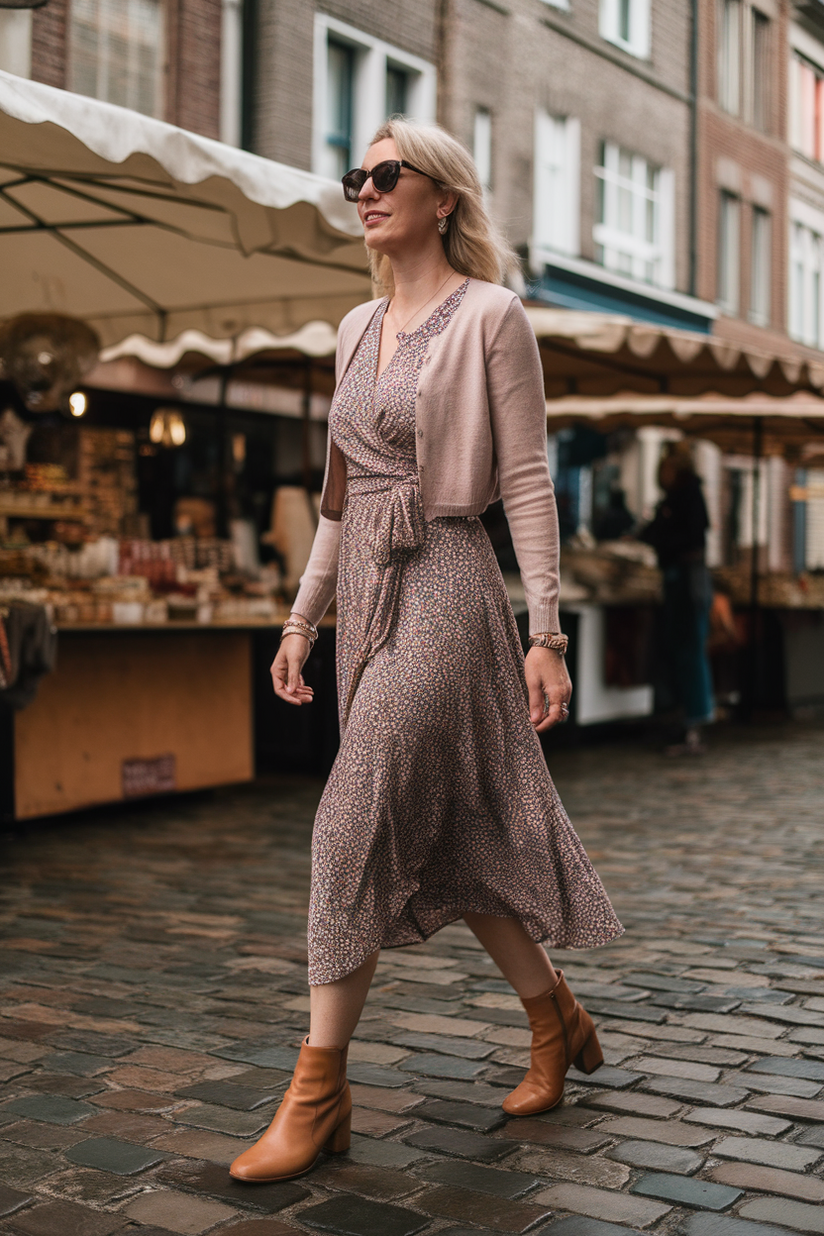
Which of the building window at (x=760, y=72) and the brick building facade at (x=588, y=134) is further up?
the building window at (x=760, y=72)

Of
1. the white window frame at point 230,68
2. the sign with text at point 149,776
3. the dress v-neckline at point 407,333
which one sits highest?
the white window frame at point 230,68

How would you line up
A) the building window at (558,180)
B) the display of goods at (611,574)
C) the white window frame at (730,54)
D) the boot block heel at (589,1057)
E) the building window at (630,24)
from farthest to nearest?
the white window frame at (730,54), the building window at (630,24), the building window at (558,180), the display of goods at (611,574), the boot block heel at (589,1057)

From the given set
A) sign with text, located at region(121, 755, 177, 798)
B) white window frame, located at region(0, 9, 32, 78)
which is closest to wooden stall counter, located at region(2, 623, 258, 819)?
sign with text, located at region(121, 755, 177, 798)

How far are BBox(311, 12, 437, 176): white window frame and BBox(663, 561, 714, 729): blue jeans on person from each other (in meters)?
7.51

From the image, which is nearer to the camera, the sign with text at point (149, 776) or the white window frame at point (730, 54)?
the sign with text at point (149, 776)

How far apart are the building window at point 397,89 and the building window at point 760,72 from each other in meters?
10.4

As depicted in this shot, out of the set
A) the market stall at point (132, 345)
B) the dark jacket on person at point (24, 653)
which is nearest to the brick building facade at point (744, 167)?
the market stall at point (132, 345)

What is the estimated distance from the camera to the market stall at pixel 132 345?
5996 millimetres

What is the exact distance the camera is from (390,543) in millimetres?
2883

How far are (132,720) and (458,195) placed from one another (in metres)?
5.16

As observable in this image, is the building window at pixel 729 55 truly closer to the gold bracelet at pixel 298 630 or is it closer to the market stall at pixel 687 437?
the market stall at pixel 687 437

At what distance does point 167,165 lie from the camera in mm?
5695

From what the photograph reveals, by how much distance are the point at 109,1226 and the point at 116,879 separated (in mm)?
3460

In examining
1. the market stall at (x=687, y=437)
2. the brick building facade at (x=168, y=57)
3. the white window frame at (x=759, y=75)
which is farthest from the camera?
the white window frame at (x=759, y=75)
